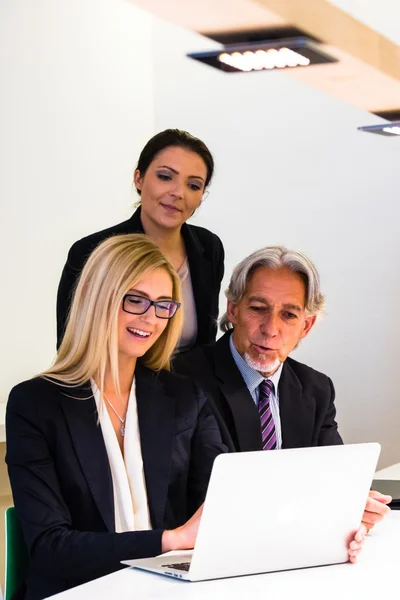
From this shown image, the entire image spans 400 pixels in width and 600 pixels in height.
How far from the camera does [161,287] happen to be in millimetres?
2496

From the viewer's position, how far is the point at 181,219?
11.0 feet

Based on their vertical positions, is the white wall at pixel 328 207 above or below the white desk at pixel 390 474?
above

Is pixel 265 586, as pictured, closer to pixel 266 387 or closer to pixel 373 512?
pixel 373 512

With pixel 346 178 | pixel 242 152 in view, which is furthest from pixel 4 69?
pixel 346 178

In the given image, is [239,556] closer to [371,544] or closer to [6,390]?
[371,544]

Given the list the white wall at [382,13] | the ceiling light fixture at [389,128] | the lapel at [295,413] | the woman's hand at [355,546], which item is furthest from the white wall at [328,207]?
the woman's hand at [355,546]

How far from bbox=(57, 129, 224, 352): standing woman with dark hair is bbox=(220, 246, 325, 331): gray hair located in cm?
25

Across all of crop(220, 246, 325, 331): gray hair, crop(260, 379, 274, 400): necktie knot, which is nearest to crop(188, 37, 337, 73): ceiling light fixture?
crop(220, 246, 325, 331): gray hair

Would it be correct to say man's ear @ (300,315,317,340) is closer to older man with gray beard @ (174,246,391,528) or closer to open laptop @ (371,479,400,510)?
older man with gray beard @ (174,246,391,528)

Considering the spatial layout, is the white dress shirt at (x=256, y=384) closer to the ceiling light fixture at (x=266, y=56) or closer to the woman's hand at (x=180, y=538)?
the woman's hand at (x=180, y=538)

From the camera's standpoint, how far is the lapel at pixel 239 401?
2867 millimetres

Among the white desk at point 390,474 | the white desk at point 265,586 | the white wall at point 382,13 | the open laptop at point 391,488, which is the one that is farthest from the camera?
the white wall at point 382,13

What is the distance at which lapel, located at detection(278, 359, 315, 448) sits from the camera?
2.95 meters

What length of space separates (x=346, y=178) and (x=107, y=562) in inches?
146
